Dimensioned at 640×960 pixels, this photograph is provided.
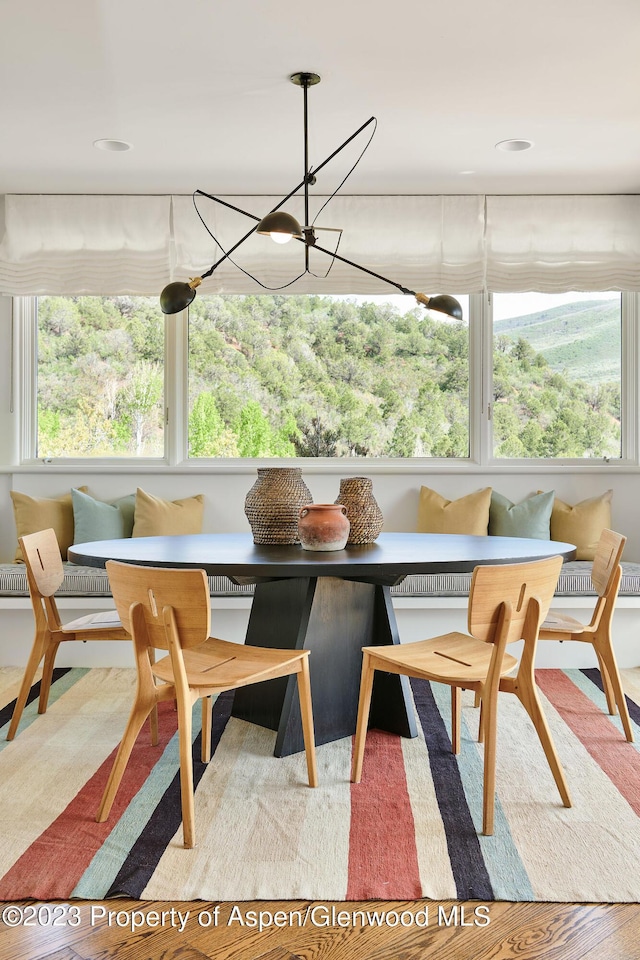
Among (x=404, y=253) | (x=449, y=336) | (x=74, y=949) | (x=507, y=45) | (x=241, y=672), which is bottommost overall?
(x=74, y=949)

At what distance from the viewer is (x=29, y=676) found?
3.06 metres

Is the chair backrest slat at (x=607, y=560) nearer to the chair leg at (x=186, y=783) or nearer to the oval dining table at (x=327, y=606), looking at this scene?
the oval dining table at (x=327, y=606)

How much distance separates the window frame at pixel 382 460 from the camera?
4879mm

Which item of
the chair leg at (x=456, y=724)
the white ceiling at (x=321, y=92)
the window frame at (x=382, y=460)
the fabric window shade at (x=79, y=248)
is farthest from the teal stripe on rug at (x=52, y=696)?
the white ceiling at (x=321, y=92)

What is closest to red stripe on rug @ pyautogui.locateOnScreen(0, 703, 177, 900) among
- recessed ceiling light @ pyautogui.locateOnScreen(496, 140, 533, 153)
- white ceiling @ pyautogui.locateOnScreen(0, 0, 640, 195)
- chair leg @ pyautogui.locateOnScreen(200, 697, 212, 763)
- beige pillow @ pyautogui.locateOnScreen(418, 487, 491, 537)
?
chair leg @ pyautogui.locateOnScreen(200, 697, 212, 763)

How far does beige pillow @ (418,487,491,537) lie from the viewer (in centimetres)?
457

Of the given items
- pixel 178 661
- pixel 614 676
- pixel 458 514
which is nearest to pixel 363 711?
pixel 178 661

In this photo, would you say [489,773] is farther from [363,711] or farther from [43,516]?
[43,516]

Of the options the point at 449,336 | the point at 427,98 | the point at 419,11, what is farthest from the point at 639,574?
the point at 419,11

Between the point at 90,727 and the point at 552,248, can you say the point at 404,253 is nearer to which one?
the point at 552,248

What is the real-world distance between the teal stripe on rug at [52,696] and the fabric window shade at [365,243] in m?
2.24

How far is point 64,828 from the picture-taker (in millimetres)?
2352

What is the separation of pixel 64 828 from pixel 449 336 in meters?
3.53

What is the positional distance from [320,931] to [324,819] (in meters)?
0.54
